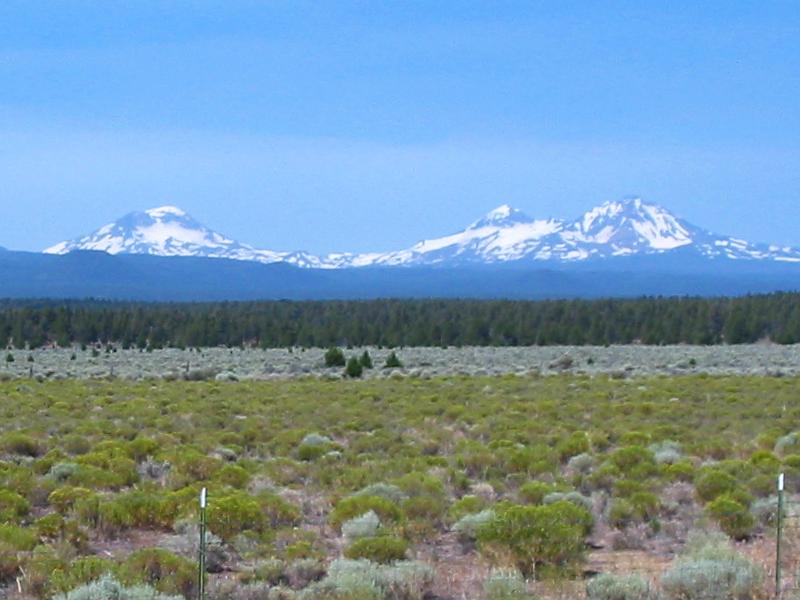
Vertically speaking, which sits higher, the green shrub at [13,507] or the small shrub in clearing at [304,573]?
the green shrub at [13,507]

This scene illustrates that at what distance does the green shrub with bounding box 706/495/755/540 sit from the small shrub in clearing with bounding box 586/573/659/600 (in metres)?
3.07

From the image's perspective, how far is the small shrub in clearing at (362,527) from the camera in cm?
1313

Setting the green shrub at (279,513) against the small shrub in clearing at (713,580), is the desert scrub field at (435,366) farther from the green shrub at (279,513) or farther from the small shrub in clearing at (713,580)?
the small shrub in clearing at (713,580)

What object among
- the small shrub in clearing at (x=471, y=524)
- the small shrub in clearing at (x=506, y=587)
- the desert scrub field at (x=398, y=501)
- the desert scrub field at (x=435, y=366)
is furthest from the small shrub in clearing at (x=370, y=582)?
the desert scrub field at (x=435, y=366)

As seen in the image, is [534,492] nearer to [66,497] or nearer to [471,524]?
[471,524]

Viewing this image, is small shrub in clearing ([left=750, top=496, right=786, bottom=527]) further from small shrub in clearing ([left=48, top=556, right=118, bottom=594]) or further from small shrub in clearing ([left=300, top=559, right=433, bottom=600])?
small shrub in clearing ([left=48, top=556, right=118, bottom=594])

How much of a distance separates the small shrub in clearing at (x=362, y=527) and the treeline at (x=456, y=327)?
7634 centimetres

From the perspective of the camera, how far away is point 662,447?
2000cm

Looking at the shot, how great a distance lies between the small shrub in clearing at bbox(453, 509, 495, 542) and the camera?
43.7 feet

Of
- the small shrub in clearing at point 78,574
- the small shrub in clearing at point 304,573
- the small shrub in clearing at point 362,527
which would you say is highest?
the small shrub in clearing at point 362,527

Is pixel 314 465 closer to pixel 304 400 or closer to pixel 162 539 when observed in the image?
pixel 162 539

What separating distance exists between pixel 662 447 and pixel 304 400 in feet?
45.7

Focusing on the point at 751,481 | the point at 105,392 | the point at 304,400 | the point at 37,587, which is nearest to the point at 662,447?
the point at 751,481

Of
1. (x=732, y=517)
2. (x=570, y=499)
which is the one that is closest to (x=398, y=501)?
(x=570, y=499)
